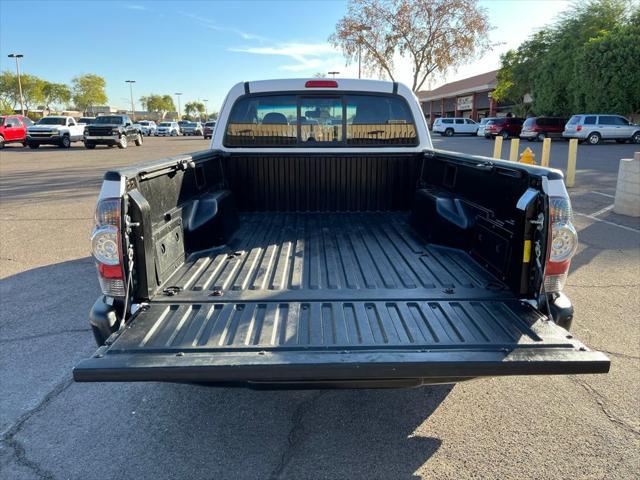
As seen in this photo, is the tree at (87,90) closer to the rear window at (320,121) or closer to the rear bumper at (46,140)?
the rear bumper at (46,140)

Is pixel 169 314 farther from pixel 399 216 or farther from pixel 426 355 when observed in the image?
pixel 399 216

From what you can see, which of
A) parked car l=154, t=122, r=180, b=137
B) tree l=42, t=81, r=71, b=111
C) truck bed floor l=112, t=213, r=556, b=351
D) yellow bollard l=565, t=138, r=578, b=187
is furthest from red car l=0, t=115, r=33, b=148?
tree l=42, t=81, r=71, b=111

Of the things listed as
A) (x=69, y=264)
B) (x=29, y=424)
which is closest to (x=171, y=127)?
(x=69, y=264)

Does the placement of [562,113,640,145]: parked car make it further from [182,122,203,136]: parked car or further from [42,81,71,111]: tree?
[42,81,71,111]: tree

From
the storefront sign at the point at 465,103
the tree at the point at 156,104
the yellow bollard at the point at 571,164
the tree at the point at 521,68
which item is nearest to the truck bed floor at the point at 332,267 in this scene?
the yellow bollard at the point at 571,164

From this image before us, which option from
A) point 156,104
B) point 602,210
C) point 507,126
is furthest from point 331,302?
point 156,104

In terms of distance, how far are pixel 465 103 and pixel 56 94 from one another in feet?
273

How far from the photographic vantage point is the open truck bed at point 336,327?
2.01 m

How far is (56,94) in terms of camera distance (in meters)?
95.3

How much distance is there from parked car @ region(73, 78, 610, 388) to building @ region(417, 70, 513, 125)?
49.2m

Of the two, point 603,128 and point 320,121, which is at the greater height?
point 603,128

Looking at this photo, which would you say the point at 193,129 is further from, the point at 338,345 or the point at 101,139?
the point at 338,345

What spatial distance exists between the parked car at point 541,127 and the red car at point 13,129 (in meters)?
33.4

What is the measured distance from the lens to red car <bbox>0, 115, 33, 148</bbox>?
2859 centimetres
